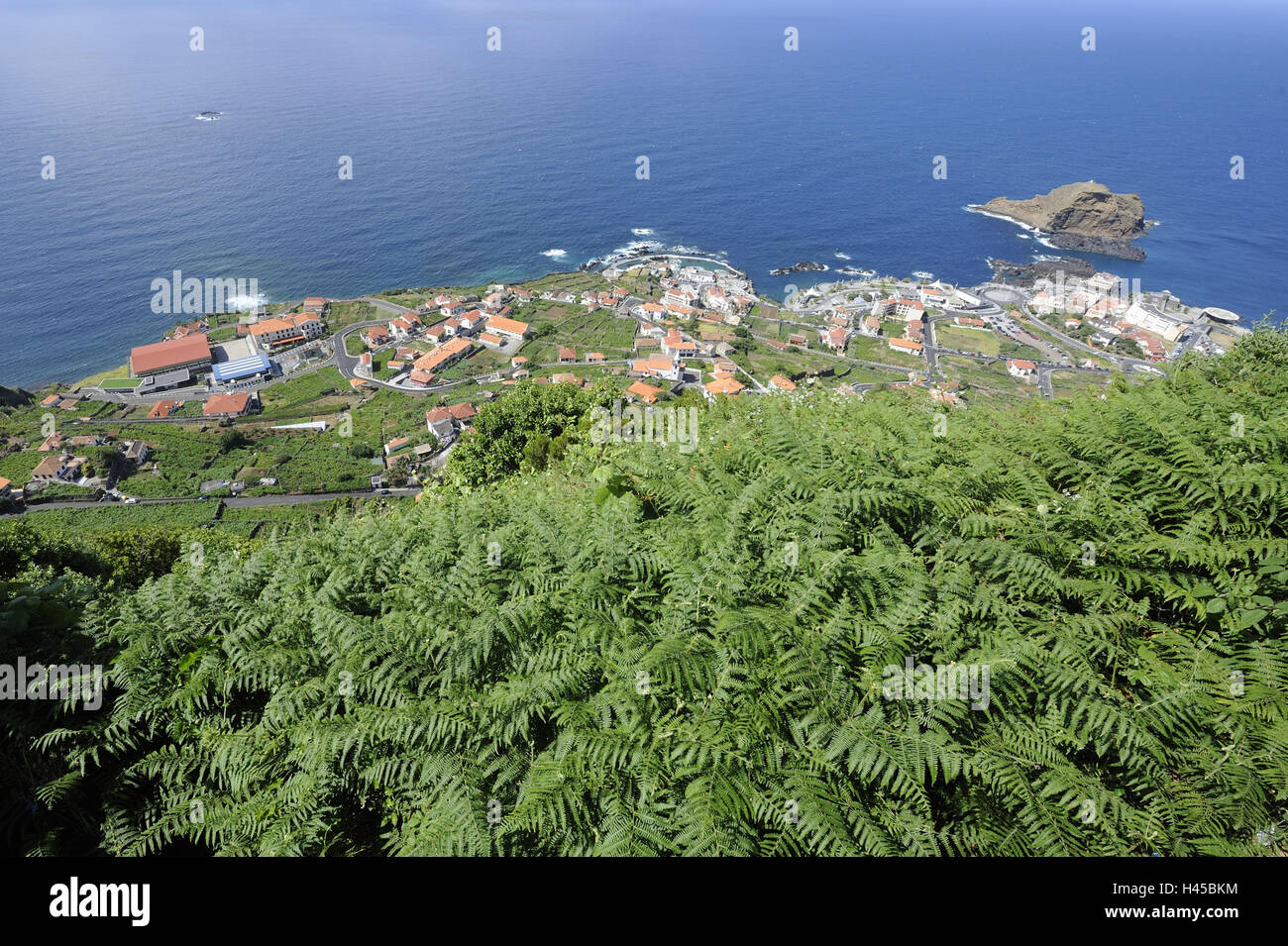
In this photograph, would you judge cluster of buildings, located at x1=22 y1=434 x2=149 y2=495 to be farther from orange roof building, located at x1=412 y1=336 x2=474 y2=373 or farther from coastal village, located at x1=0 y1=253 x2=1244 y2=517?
orange roof building, located at x1=412 y1=336 x2=474 y2=373

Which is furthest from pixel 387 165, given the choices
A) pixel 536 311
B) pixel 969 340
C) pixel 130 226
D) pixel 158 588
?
pixel 158 588

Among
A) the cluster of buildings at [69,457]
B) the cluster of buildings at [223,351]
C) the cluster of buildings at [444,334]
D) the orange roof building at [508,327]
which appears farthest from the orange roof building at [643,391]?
the cluster of buildings at [69,457]

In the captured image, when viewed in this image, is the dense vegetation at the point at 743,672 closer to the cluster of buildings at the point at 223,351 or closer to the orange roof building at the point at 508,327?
the orange roof building at the point at 508,327

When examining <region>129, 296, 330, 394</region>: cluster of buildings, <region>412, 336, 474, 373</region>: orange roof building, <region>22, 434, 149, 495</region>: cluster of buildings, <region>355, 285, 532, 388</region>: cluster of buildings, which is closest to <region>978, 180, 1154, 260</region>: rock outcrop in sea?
<region>355, 285, 532, 388</region>: cluster of buildings

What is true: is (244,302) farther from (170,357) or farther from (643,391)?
(643,391)

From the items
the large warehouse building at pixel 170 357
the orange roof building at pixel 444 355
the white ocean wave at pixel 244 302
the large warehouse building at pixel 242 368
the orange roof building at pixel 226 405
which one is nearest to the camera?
the orange roof building at pixel 226 405
